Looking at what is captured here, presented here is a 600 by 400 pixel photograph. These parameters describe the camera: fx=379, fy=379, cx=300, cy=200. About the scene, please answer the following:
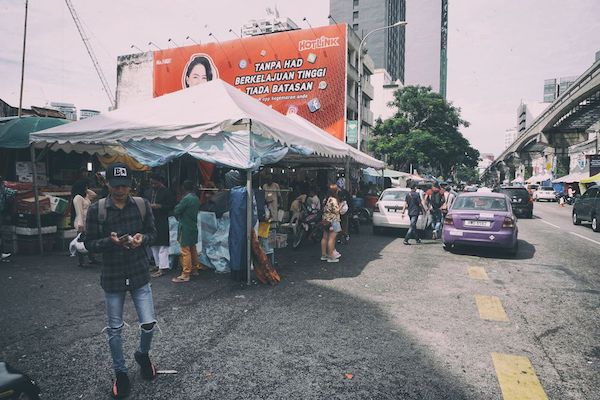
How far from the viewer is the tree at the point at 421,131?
120ft

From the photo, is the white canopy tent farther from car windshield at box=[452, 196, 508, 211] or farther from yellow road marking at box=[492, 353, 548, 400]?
car windshield at box=[452, 196, 508, 211]

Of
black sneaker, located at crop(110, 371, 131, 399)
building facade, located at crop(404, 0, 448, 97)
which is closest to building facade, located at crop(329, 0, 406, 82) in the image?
building facade, located at crop(404, 0, 448, 97)

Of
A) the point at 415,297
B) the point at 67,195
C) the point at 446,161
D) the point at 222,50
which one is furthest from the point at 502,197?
the point at 446,161

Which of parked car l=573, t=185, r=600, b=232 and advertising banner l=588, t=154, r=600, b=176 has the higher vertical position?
advertising banner l=588, t=154, r=600, b=176

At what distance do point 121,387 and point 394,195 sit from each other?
38.5 feet

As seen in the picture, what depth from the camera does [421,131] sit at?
37.1 m

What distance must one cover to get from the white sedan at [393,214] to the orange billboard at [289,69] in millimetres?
14807

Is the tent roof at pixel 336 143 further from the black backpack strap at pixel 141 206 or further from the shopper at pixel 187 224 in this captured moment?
the black backpack strap at pixel 141 206

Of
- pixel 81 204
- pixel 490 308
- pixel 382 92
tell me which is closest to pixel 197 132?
pixel 81 204

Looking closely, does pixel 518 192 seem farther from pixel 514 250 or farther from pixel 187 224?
pixel 187 224

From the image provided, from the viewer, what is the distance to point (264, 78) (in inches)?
1195

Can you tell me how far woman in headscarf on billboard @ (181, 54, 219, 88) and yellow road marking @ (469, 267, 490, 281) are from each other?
2926 cm

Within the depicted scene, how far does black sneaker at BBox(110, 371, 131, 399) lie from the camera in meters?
3.16

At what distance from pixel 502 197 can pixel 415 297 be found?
5819 millimetres
